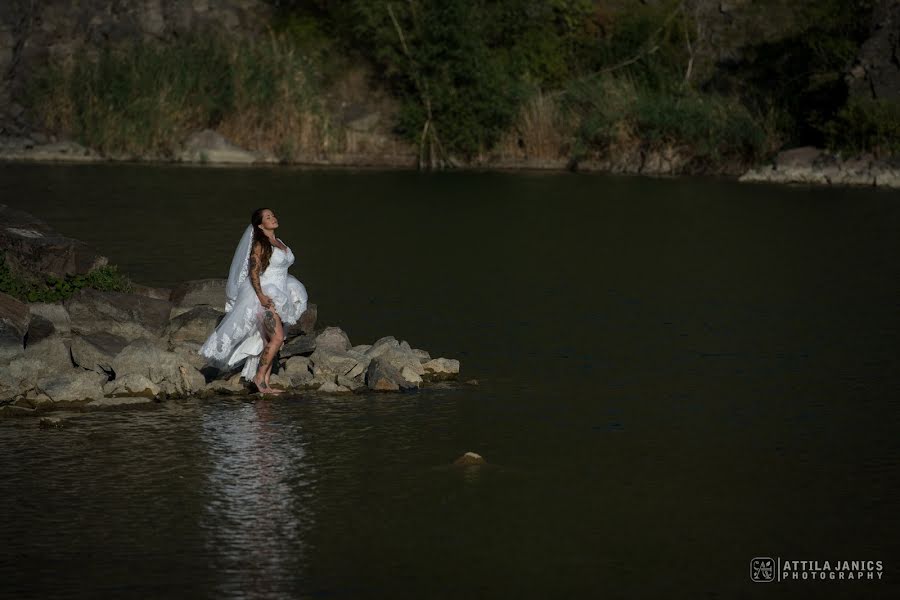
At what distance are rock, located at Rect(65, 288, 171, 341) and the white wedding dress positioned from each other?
170 centimetres

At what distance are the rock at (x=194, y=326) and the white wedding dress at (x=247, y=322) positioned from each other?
1.53 m

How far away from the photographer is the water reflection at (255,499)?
850cm

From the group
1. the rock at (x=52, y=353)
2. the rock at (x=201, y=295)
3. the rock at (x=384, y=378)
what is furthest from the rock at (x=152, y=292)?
the rock at (x=384, y=378)

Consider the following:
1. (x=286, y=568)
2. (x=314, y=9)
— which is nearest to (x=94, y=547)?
(x=286, y=568)

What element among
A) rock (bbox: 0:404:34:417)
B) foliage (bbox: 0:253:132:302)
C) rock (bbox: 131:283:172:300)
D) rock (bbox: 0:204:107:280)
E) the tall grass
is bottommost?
rock (bbox: 0:404:34:417)

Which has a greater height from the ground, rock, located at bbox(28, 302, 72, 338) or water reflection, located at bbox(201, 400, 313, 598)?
rock, located at bbox(28, 302, 72, 338)

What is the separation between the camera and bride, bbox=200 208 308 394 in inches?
507

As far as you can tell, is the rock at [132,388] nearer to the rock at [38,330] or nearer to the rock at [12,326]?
the rock at [12,326]

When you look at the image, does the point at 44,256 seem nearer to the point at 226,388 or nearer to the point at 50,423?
the point at 226,388

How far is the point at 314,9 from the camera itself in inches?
1945

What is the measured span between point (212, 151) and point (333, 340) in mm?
27233

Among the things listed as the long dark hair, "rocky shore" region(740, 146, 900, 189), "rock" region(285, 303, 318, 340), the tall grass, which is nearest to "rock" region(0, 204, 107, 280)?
"rock" region(285, 303, 318, 340)

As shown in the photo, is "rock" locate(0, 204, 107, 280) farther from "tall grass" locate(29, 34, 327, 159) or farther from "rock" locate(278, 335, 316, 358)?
"tall grass" locate(29, 34, 327, 159)

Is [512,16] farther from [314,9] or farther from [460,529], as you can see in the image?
[460,529]
